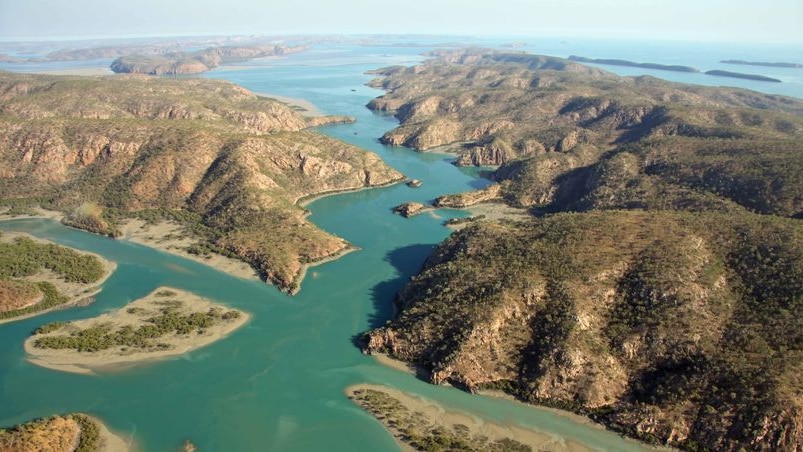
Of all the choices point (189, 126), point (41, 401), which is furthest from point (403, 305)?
point (189, 126)

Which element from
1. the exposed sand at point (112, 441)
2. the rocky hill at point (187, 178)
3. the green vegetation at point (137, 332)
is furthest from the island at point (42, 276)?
the exposed sand at point (112, 441)

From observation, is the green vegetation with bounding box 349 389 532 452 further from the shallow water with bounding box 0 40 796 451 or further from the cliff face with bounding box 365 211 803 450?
the cliff face with bounding box 365 211 803 450

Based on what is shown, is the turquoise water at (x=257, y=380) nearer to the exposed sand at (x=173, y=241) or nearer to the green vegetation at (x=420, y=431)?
the green vegetation at (x=420, y=431)

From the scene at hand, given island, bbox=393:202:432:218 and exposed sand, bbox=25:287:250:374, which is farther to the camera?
island, bbox=393:202:432:218

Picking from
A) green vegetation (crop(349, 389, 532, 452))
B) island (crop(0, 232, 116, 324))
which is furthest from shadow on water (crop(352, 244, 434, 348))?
island (crop(0, 232, 116, 324))

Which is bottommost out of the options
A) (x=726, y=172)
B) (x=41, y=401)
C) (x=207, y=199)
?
(x=41, y=401)

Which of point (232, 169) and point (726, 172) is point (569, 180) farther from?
point (232, 169)
